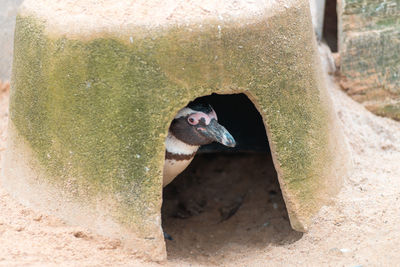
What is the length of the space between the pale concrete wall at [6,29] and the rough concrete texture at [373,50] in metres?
2.80

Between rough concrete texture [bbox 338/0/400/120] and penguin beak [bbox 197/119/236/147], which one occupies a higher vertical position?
penguin beak [bbox 197/119/236/147]

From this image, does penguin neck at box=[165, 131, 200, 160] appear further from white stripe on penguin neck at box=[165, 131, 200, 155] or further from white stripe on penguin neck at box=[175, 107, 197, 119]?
white stripe on penguin neck at box=[175, 107, 197, 119]

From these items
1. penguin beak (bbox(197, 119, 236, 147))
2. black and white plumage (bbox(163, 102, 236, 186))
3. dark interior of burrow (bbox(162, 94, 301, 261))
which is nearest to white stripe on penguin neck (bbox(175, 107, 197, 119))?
black and white plumage (bbox(163, 102, 236, 186))

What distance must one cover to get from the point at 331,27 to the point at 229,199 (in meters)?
2.18

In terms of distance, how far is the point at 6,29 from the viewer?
532 cm

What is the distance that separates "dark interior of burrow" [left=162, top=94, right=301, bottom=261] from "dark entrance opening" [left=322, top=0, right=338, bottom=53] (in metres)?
1.49

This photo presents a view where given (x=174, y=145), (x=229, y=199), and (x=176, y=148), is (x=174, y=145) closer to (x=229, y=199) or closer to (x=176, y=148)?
(x=176, y=148)

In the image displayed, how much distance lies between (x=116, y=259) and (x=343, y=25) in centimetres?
287

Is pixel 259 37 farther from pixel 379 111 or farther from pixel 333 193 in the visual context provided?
pixel 379 111

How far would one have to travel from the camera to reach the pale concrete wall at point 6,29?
5273 mm

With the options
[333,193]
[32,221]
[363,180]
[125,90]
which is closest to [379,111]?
[363,180]

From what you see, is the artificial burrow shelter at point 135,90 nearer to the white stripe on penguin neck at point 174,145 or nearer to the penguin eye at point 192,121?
the penguin eye at point 192,121

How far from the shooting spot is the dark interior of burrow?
4125mm

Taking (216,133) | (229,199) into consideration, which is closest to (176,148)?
(216,133)
